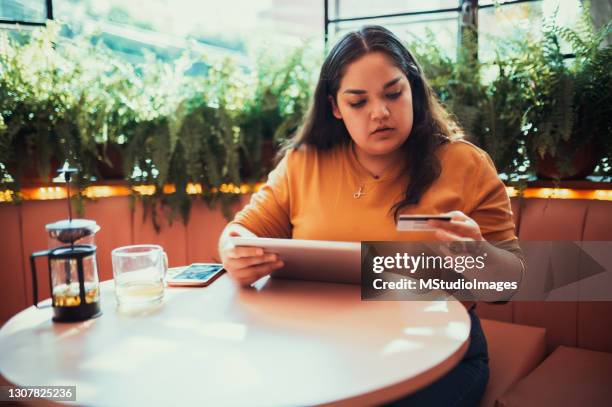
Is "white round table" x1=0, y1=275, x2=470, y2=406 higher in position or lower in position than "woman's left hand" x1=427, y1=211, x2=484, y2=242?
lower

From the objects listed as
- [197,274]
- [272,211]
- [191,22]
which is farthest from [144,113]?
[197,274]

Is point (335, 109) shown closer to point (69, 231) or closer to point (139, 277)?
point (139, 277)

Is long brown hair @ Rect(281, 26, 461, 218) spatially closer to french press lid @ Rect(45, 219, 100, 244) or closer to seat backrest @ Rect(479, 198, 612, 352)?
seat backrest @ Rect(479, 198, 612, 352)

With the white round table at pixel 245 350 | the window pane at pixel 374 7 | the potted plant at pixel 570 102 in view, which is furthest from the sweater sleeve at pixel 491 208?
the window pane at pixel 374 7

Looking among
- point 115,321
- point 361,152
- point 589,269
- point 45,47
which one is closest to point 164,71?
point 45,47

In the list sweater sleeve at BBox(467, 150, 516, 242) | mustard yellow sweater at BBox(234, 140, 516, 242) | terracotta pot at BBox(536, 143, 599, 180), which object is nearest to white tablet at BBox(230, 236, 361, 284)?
mustard yellow sweater at BBox(234, 140, 516, 242)

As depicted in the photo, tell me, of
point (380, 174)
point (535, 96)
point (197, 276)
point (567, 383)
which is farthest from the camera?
point (535, 96)

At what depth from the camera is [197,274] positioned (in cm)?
153

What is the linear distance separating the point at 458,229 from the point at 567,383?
0.80 metres

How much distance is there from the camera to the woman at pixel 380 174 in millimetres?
1563

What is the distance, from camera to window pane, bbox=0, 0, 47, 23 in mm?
2555

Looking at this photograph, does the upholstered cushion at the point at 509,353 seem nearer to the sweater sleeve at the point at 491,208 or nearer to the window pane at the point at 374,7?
the sweater sleeve at the point at 491,208

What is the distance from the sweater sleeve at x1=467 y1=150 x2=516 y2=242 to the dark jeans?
0.27 metres

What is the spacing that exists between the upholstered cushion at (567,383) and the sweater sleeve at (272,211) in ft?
3.11
